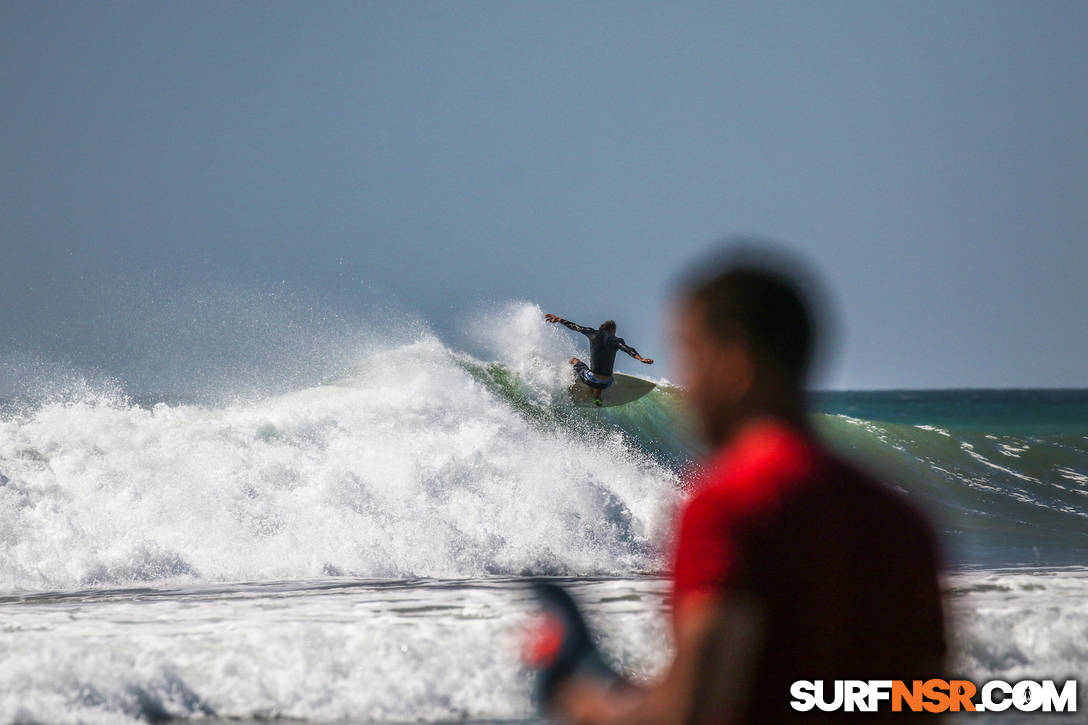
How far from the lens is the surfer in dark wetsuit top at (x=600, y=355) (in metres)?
14.8

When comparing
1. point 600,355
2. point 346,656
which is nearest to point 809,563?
point 346,656

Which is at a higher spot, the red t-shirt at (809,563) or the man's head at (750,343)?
the man's head at (750,343)

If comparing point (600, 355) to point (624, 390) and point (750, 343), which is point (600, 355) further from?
point (750, 343)

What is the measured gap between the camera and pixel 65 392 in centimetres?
1338

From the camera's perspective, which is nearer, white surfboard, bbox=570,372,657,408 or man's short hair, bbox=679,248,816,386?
man's short hair, bbox=679,248,816,386

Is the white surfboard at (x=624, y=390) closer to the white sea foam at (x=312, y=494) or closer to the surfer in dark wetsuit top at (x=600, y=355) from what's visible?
the surfer in dark wetsuit top at (x=600, y=355)

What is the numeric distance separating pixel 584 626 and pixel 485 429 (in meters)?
12.1

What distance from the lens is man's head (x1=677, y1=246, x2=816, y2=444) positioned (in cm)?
143

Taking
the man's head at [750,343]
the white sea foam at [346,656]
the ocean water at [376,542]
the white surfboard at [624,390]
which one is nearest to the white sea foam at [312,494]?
the ocean water at [376,542]

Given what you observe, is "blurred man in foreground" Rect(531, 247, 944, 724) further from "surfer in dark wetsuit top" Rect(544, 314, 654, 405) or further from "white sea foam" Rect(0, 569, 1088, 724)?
"surfer in dark wetsuit top" Rect(544, 314, 654, 405)

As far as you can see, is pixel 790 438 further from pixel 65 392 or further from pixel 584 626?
pixel 65 392

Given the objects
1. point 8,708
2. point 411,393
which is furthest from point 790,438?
point 411,393

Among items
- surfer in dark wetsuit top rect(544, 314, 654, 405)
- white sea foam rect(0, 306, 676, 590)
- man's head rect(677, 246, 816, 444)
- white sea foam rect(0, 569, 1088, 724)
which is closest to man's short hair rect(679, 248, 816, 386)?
man's head rect(677, 246, 816, 444)

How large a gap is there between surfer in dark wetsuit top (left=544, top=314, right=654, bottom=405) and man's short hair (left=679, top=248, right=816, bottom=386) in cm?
→ 1299
